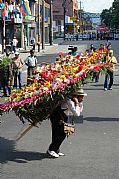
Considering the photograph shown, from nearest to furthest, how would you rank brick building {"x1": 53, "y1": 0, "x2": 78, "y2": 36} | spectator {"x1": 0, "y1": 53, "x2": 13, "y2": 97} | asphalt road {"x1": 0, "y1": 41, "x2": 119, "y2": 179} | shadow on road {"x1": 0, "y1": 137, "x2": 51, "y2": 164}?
asphalt road {"x1": 0, "y1": 41, "x2": 119, "y2": 179} → shadow on road {"x1": 0, "y1": 137, "x2": 51, "y2": 164} → spectator {"x1": 0, "y1": 53, "x2": 13, "y2": 97} → brick building {"x1": 53, "y1": 0, "x2": 78, "y2": 36}

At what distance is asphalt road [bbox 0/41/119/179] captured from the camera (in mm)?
7168

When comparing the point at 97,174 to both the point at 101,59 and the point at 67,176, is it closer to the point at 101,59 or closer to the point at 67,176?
the point at 67,176

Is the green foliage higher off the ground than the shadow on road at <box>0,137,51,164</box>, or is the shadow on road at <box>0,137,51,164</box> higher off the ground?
the green foliage

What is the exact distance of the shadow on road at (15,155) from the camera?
7970 millimetres

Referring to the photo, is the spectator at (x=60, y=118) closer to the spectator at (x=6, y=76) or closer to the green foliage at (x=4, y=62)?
the spectator at (x=6, y=76)

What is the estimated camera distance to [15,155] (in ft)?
27.0

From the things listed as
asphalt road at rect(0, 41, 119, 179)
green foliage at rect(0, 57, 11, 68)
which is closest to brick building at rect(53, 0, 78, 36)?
green foliage at rect(0, 57, 11, 68)

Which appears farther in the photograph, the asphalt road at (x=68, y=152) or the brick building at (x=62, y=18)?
the brick building at (x=62, y=18)

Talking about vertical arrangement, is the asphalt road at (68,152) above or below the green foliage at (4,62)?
below

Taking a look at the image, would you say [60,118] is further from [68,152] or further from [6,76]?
[6,76]

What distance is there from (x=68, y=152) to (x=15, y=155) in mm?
1002

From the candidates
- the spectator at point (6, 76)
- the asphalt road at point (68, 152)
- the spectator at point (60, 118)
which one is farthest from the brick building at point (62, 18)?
the spectator at point (60, 118)

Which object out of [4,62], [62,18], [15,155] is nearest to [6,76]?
[4,62]

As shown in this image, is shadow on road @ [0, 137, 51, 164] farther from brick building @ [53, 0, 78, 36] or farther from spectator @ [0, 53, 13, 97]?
brick building @ [53, 0, 78, 36]
